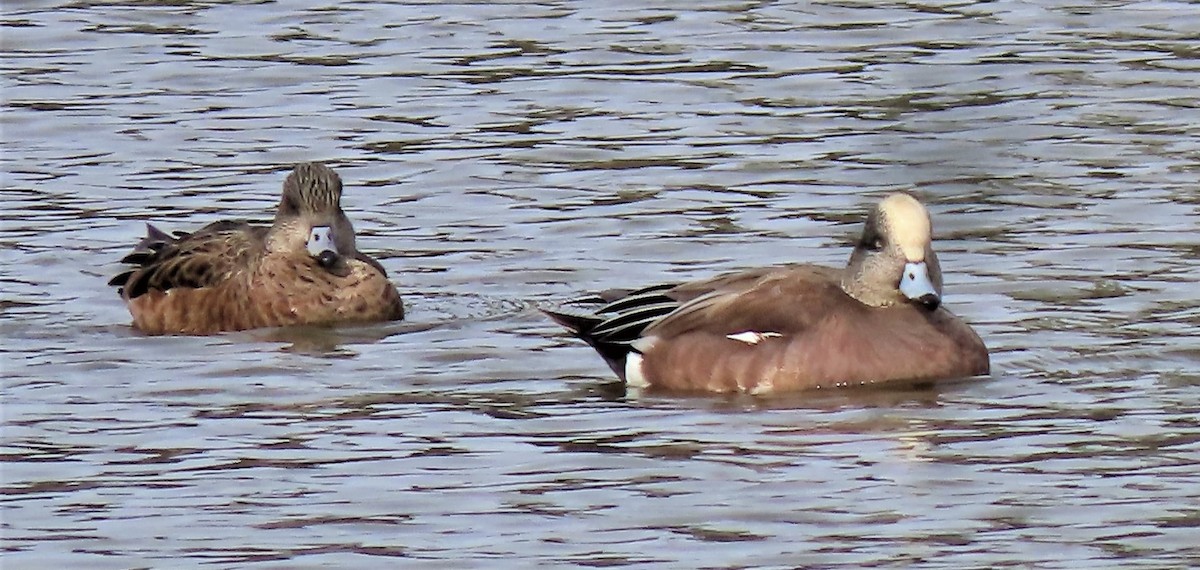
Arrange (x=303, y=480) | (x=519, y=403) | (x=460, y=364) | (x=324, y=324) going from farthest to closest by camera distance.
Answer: (x=324, y=324)
(x=460, y=364)
(x=519, y=403)
(x=303, y=480)

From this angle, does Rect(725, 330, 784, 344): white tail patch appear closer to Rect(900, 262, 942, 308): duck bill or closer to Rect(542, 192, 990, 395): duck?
Rect(542, 192, 990, 395): duck

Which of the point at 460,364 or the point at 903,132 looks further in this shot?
the point at 903,132

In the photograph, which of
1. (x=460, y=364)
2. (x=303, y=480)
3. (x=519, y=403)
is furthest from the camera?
(x=460, y=364)

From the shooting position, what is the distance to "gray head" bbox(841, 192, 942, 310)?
365 inches

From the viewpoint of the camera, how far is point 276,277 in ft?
35.6

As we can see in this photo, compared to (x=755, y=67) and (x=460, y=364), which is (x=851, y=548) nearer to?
(x=460, y=364)

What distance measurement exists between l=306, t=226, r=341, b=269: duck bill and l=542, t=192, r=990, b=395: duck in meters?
1.65

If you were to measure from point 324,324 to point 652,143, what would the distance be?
3.02 metres

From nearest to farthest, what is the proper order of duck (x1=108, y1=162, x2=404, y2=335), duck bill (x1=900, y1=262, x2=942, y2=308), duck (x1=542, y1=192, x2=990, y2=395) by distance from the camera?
duck (x1=542, y1=192, x2=990, y2=395) < duck bill (x1=900, y1=262, x2=942, y2=308) < duck (x1=108, y1=162, x2=404, y2=335)

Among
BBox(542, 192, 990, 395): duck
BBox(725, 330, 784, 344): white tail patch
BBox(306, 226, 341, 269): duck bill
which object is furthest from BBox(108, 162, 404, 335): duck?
BBox(725, 330, 784, 344): white tail patch

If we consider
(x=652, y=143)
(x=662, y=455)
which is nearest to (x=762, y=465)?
(x=662, y=455)

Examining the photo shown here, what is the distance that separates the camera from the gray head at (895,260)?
9.28m

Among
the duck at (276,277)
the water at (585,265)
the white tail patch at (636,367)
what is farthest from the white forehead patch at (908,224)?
the duck at (276,277)

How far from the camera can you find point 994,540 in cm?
707
